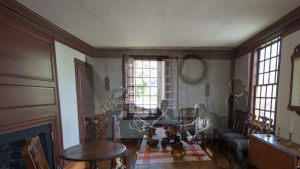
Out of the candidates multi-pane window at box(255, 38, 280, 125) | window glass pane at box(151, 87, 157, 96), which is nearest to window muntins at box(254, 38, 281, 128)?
multi-pane window at box(255, 38, 280, 125)

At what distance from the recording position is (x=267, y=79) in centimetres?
184

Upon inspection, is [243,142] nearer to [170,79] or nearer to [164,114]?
[164,114]

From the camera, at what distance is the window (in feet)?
6.12

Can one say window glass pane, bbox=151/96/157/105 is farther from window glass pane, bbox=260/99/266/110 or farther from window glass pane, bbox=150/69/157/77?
window glass pane, bbox=260/99/266/110

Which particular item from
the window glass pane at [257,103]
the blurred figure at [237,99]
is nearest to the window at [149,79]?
the blurred figure at [237,99]

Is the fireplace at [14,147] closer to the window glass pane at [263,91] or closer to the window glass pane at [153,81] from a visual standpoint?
the window glass pane at [153,81]

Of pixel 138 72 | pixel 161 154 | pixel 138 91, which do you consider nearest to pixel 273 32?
pixel 138 72

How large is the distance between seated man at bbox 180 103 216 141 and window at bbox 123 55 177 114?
2.38ft

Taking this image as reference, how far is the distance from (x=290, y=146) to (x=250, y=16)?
1.51 meters

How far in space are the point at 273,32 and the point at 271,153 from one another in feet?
5.15

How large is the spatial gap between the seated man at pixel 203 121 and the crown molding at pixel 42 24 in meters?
2.32

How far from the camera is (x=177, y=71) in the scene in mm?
2066

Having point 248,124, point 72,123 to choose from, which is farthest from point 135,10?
point 248,124

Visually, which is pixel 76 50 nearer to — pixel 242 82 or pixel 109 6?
pixel 109 6
